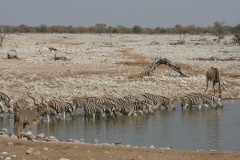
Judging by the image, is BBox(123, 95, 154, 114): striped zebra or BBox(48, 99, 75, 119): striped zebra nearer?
BBox(48, 99, 75, 119): striped zebra

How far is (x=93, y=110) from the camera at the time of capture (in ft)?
50.9

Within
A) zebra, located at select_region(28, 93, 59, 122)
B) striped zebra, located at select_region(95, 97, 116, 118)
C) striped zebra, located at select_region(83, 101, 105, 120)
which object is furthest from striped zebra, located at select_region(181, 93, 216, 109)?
zebra, located at select_region(28, 93, 59, 122)

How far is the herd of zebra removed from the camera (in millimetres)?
15414

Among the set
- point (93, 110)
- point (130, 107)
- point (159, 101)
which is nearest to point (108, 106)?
point (93, 110)

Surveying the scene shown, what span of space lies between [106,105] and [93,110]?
51 cm

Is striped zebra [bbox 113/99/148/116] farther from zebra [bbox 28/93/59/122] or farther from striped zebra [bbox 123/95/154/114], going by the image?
zebra [bbox 28/93/59/122]

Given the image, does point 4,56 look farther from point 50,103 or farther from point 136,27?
point 136,27

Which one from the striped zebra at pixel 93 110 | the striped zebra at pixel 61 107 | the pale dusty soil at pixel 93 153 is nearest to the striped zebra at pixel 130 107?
the striped zebra at pixel 93 110

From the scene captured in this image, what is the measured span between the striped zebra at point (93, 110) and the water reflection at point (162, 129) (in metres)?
0.24

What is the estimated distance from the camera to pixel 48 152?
360 inches

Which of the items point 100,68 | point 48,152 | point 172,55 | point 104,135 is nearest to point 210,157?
point 48,152

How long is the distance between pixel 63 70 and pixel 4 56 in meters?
7.92

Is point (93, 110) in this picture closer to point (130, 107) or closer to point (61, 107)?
point (61, 107)

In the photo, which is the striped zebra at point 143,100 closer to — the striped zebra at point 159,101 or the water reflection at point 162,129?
the striped zebra at point 159,101
